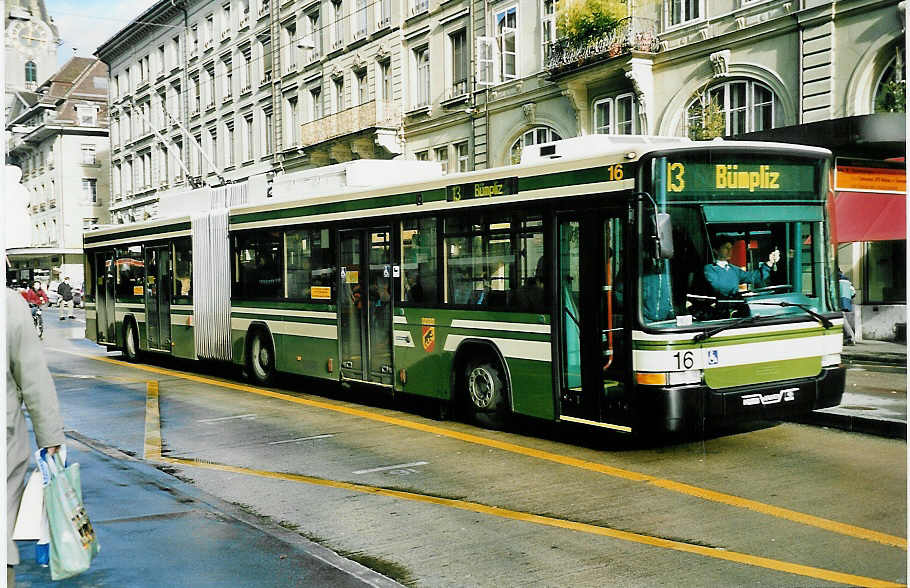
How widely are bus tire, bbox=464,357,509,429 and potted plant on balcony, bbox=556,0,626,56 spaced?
13757 mm

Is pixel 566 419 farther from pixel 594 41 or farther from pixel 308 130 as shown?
pixel 308 130

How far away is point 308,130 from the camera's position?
114 ft

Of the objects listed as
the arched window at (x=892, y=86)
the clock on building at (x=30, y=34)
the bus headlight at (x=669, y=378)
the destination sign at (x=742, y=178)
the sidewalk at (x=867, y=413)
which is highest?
the arched window at (x=892, y=86)

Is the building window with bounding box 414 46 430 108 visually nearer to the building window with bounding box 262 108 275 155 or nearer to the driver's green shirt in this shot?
the building window with bounding box 262 108 275 155

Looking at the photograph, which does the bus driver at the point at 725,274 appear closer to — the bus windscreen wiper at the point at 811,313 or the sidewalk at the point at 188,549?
the bus windscreen wiper at the point at 811,313

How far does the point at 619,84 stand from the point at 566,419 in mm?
15467

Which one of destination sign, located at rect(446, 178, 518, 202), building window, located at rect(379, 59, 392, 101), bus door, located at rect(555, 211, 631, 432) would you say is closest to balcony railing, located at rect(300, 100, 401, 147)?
building window, located at rect(379, 59, 392, 101)

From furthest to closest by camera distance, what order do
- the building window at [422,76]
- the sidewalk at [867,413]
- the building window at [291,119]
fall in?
the building window at [291,119] < the building window at [422,76] < the sidewalk at [867,413]

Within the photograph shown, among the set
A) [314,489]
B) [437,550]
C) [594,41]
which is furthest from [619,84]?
[437,550]

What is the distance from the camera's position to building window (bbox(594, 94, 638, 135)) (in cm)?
2327

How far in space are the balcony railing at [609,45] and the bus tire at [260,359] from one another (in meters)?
11.3

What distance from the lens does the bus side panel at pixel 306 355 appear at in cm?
1338

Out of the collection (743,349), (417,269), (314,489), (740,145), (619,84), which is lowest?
(314,489)

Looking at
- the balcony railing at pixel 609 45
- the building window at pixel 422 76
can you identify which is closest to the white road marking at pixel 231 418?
the balcony railing at pixel 609 45
